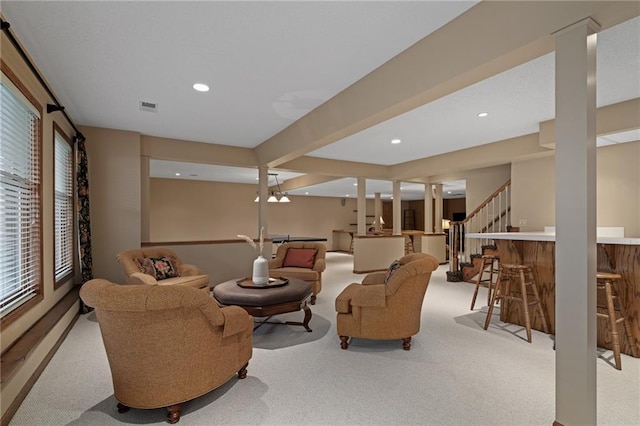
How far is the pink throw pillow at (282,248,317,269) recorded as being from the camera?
201 inches

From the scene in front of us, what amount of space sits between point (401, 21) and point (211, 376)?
107 inches

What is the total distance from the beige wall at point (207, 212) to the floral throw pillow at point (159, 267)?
5.31m

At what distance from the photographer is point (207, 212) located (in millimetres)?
9906

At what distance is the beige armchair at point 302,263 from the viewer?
A: 15.6 feet

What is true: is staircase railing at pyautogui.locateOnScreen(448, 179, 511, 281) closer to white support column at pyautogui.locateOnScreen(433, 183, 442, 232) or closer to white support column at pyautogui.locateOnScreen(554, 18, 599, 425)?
white support column at pyautogui.locateOnScreen(433, 183, 442, 232)

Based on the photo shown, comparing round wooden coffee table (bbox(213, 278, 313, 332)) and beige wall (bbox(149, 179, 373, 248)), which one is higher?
beige wall (bbox(149, 179, 373, 248))

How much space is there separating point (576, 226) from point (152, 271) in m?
4.40

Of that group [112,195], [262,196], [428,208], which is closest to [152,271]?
[112,195]

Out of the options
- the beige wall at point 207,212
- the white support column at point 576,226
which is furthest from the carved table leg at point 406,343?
the beige wall at point 207,212

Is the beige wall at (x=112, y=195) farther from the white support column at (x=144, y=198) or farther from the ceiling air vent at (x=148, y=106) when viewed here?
the ceiling air vent at (x=148, y=106)

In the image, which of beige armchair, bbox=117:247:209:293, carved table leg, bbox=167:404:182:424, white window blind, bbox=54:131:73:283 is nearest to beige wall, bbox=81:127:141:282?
white window blind, bbox=54:131:73:283

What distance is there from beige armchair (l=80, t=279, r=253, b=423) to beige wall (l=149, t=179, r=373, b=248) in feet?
26.1

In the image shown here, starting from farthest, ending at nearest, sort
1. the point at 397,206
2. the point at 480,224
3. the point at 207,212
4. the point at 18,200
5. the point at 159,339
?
the point at 207,212
the point at 397,206
the point at 480,224
the point at 18,200
the point at 159,339

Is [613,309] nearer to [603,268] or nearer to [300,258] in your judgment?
[603,268]
